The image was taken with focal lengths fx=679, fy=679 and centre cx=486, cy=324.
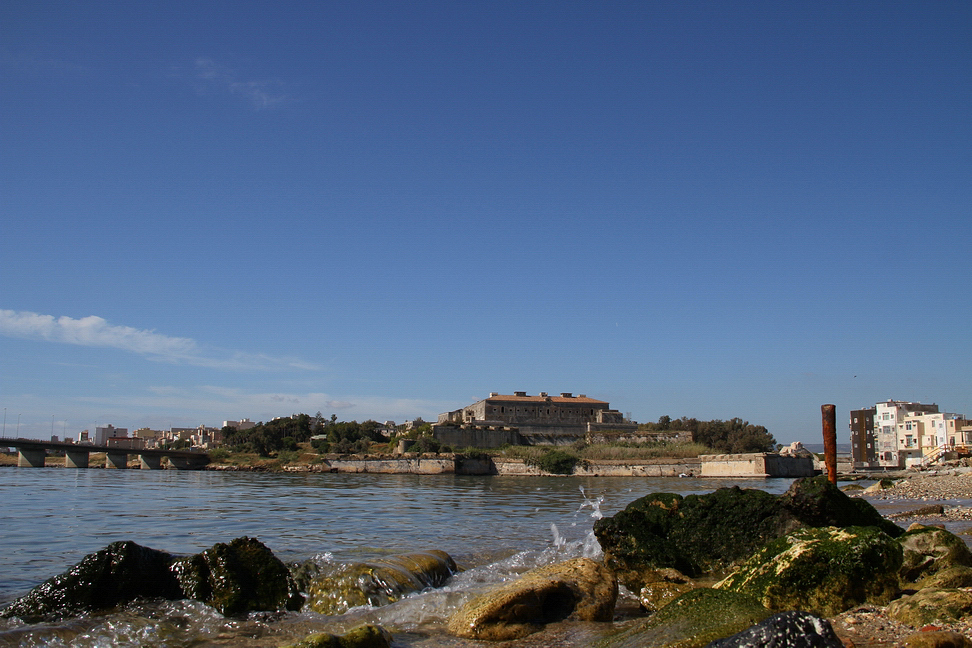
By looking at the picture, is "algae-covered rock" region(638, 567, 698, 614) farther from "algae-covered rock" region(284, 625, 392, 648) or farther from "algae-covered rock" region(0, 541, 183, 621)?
"algae-covered rock" region(0, 541, 183, 621)

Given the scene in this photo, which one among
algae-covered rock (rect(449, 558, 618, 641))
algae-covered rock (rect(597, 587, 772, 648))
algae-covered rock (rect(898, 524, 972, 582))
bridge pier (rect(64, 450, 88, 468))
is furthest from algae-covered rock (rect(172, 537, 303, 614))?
bridge pier (rect(64, 450, 88, 468))

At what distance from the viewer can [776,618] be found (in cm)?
442

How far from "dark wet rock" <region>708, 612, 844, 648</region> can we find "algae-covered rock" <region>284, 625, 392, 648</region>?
337cm

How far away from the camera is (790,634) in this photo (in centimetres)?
426

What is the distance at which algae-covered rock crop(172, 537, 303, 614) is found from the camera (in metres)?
8.23

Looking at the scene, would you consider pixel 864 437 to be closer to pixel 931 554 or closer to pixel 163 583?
pixel 931 554

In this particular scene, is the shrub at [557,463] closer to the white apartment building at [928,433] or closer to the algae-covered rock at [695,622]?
the white apartment building at [928,433]

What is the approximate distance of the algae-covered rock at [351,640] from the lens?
5965 mm

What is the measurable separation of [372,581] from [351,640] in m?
3.02

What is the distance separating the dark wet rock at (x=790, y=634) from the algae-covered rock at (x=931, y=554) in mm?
5410

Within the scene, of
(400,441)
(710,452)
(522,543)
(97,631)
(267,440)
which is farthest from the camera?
(267,440)

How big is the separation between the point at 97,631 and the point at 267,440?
95.4 metres

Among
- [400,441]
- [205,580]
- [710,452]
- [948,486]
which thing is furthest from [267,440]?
[205,580]

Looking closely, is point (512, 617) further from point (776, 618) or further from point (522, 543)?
point (522, 543)
